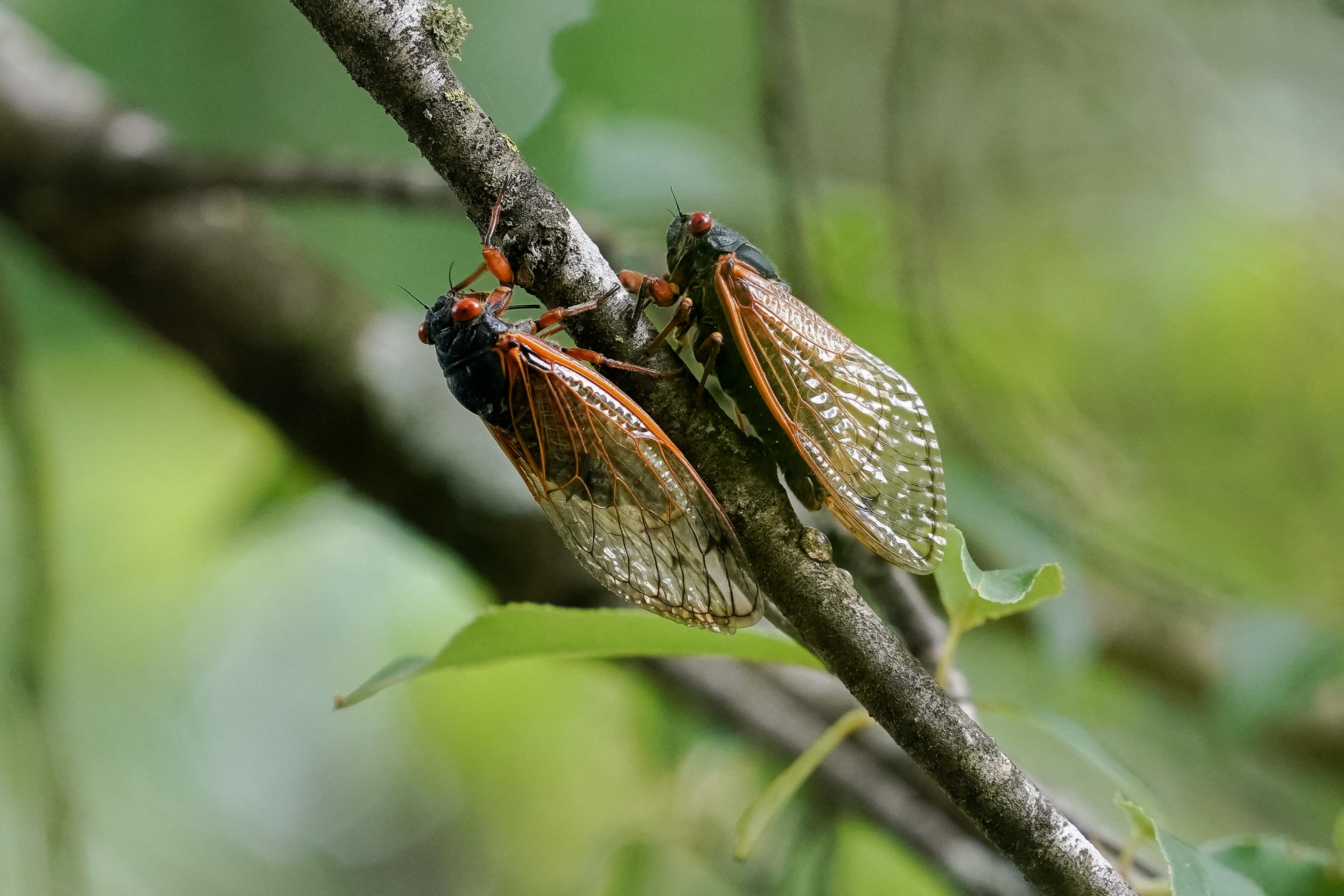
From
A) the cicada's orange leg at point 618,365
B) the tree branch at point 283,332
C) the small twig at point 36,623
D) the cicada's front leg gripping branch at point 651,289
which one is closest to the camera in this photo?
the cicada's orange leg at point 618,365

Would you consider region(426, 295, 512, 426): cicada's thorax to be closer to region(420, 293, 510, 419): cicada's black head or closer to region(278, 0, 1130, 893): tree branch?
region(420, 293, 510, 419): cicada's black head

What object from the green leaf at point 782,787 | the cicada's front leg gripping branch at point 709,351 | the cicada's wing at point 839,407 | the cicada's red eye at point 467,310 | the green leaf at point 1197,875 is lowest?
the green leaf at point 1197,875

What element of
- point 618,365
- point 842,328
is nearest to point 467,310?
point 618,365

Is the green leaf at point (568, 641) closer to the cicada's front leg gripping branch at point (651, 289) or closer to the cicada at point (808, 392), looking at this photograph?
the cicada at point (808, 392)

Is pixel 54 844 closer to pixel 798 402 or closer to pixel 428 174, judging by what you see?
pixel 428 174

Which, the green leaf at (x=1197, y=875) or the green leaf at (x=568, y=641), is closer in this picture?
the green leaf at (x=1197, y=875)

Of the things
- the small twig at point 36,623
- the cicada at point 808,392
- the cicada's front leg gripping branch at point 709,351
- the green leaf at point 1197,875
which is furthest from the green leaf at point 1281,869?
the small twig at point 36,623

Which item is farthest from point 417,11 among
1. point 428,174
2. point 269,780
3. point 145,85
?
point 269,780
